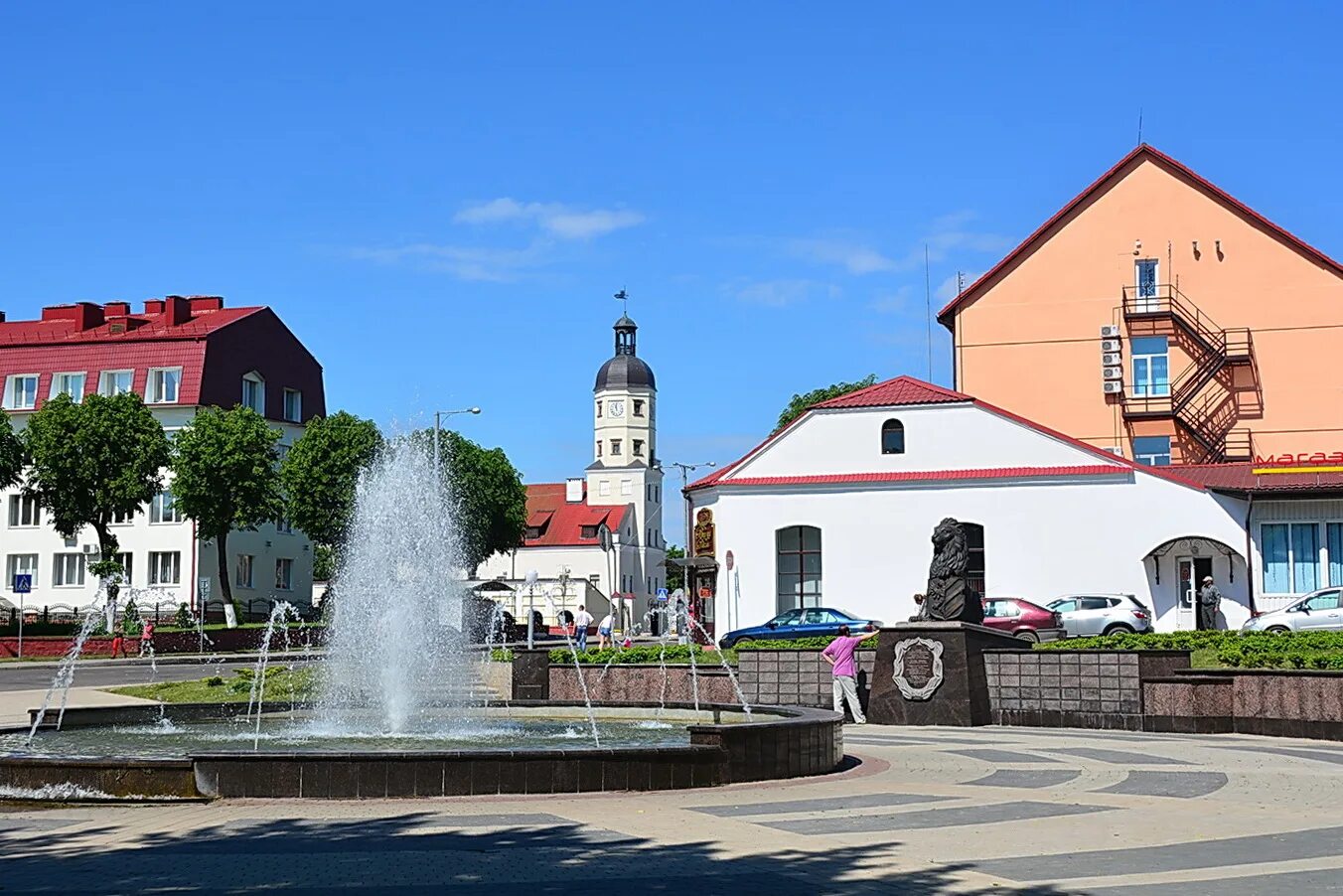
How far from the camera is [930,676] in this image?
2181 cm

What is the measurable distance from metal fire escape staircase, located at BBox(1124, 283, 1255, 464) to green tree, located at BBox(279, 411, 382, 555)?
114 feet

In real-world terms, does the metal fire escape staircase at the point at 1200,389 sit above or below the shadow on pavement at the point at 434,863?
above

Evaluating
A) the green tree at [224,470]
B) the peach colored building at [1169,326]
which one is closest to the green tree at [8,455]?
the green tree at [224,470]

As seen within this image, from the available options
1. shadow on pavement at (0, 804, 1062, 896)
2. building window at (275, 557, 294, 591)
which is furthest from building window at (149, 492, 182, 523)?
shadow on pavement at (0, 804, 1062, 896)

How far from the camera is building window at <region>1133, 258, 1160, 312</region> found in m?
50.3

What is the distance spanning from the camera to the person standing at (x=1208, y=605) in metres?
41.0

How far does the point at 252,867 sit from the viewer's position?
9.34 m

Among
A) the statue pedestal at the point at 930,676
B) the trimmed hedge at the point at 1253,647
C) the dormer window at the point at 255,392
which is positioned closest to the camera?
the trimmed hedge at the point at 1253,647

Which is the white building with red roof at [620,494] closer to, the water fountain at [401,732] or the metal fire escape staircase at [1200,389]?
the metal fire escape staircase at [1200,389]

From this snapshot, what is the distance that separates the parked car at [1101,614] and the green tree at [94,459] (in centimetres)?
3796

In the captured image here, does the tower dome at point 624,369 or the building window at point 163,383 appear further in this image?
the tower dome at point 624,369

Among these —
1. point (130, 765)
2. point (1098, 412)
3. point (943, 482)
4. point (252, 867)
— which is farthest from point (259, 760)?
point (1098, 412)

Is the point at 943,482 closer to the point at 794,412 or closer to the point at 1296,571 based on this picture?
the point at 1296,571

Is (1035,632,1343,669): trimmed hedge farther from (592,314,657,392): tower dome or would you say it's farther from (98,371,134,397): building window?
(592,314,657,392): tower dome
